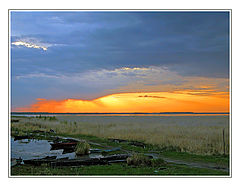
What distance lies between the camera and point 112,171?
1072 centimetres

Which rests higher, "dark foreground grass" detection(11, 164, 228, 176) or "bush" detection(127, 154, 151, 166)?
"bush" detection(127, 154, 151, 166)

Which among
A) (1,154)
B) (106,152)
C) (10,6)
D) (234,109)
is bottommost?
(106,152)

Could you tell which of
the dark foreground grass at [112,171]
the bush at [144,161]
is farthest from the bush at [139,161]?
Result: the dark foreground grass at [112,171]

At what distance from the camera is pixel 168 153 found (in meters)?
15.1

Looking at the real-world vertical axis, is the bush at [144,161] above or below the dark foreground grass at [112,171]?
above

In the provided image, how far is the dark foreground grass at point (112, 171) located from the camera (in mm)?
10133

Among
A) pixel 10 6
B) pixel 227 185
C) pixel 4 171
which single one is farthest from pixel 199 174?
pixel 10 6

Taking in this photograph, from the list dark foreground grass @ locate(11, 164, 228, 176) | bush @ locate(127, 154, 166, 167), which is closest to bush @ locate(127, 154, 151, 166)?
bush @ locate(127, 154, 166, 167)

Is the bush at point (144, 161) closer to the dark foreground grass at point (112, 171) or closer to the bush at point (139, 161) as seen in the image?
the bush at point (139, 161)

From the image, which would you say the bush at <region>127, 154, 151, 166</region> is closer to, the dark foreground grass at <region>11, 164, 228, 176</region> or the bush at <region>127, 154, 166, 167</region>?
the bush at <region>127, 154, 166, 167</region>

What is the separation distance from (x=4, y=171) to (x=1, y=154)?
0.74m

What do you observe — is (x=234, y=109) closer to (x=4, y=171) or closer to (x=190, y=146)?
(x=190, y=146)

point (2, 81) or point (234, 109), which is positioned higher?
point (2, 81)

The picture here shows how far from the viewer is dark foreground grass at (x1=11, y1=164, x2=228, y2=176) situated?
399 inches
